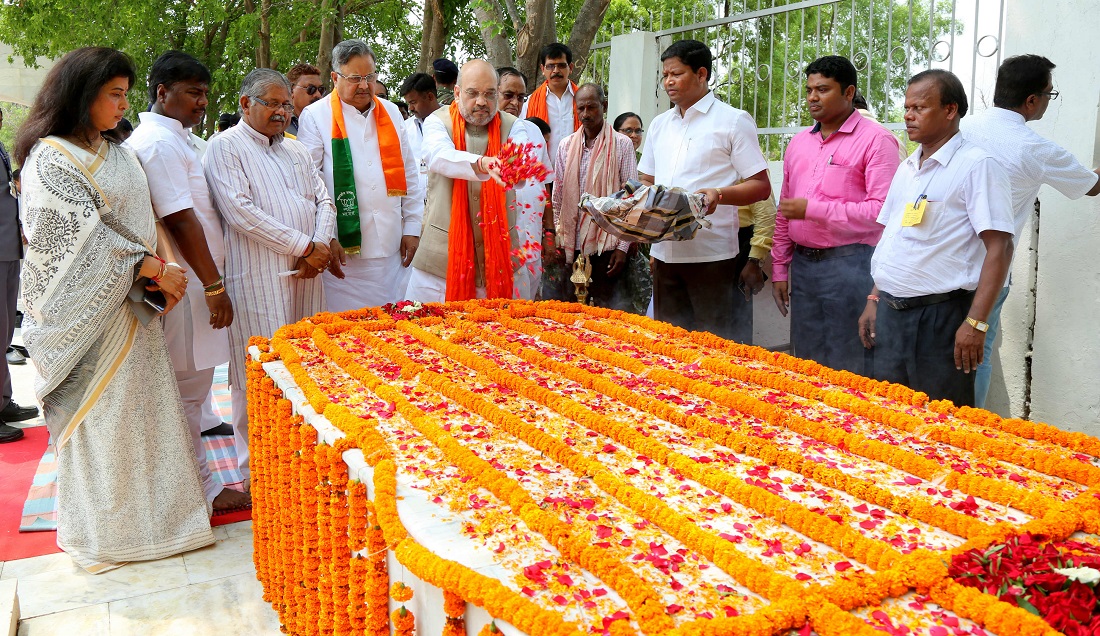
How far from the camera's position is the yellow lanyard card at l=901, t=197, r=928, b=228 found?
3248 mm

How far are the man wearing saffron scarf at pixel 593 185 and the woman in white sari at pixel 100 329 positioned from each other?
264cm

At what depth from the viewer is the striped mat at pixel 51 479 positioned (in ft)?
12.1

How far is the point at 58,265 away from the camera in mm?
3057

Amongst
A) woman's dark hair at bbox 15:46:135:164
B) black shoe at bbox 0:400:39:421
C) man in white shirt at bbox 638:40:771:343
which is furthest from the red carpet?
man in white shirt at bbox 638:40:771:343

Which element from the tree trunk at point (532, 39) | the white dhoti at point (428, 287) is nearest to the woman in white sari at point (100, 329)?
the white dhoti at point (428, 287)

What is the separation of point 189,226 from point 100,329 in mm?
584

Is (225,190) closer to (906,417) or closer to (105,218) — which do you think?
(105,218)

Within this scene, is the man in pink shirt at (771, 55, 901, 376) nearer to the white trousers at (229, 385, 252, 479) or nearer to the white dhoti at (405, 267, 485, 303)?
the white dhoti at (405, 267, 485, 303)

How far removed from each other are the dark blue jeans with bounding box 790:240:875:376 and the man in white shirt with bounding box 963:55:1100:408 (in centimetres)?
57

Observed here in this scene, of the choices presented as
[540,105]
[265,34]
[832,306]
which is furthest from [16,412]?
[265,34]

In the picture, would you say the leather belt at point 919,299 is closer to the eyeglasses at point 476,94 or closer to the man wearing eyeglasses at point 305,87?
the eyeglasses at point 476,94

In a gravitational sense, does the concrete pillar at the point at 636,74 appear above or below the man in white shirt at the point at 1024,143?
above

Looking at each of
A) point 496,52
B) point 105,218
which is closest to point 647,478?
point 105,218

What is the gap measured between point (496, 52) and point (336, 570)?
22.3ft
